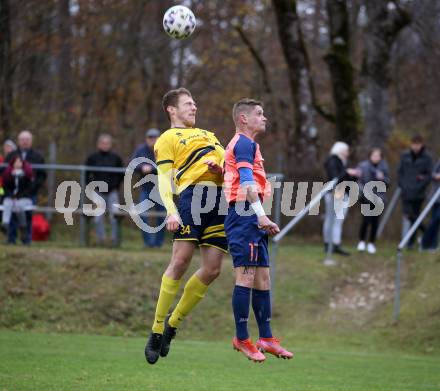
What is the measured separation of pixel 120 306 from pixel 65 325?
3.31ft

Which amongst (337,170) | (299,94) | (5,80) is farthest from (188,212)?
(299,94)

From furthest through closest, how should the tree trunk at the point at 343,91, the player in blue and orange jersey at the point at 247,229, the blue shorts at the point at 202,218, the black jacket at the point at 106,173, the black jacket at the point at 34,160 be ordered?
the tree trunk at the point at 343,91, the black jacket at the point at 106,173, the black jacket at the point at 34,160, the blue shorts at the point at 202,218, the player in blue and orange jersey at the point at 247,229

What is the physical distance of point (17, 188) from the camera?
51.1 feet

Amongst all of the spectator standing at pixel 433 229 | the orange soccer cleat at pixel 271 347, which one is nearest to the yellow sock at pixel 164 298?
the orange soccer cleat at pixel 271 347

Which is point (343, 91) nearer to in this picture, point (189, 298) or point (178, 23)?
point (178, 23)

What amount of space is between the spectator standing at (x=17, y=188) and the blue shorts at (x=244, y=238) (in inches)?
326

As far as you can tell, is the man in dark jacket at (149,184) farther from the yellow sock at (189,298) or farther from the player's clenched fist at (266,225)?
the player's clenched fist at (266,225)

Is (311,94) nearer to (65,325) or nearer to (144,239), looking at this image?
(144,239)

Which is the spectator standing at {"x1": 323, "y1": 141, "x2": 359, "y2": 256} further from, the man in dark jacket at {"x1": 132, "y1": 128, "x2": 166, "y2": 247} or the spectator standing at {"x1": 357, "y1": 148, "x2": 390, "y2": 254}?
the man in dark jacket at {"x1": 132, "y1": 128, "x2": 166, "y2": 247}

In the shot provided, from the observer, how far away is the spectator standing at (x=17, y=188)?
1552 centimetres

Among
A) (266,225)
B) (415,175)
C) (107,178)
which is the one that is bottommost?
(107,178)

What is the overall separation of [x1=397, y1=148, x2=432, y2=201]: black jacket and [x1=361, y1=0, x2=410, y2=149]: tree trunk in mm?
3460

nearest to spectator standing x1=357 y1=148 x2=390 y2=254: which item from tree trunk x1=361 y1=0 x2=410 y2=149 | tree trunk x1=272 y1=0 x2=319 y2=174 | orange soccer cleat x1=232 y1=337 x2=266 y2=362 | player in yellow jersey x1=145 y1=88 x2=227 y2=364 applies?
tree trunk x1=361 y1=0 x2=410 y2=149

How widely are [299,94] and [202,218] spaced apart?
535 inches
